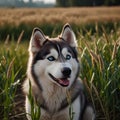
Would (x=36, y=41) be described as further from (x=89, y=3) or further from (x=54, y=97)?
(x=89, y=3)

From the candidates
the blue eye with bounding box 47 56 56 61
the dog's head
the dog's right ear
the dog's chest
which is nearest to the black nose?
the dog's head

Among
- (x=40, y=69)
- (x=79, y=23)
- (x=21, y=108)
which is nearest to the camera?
(x=40, y=69)

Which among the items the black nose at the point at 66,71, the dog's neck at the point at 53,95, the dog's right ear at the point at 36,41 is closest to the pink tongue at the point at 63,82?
the black nose at the point at 66,71

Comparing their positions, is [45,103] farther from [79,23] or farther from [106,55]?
[79,23]

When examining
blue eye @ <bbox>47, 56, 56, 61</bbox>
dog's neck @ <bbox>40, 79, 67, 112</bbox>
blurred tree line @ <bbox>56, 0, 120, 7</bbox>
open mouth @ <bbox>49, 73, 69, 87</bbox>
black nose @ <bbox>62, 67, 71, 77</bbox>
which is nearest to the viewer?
black nose @ <bbox>62, 67, 71, 77</bbox>

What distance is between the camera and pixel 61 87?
4.23 meters

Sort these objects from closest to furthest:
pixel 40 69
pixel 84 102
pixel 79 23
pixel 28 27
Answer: pixel 40 69 < pixel 84 102 < pixel 28 27 < pixel 79 23

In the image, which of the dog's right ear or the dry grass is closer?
the dog's right ear

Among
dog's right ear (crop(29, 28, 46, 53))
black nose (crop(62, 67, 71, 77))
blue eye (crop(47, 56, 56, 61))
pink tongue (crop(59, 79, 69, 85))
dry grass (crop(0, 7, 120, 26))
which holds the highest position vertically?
dog's right ear (crop(29, 28, 46, 53))

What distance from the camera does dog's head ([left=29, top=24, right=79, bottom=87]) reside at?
389 cm

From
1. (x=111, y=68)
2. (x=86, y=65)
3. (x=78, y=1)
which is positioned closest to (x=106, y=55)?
(x=86, y=65)

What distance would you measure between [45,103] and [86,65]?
4.51 ft

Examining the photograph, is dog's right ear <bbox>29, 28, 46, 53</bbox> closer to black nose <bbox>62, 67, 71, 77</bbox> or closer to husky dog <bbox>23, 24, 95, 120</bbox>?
husky dog <bbox>23, 24, 95, 120</bbox>

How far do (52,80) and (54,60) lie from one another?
23 centimetres
